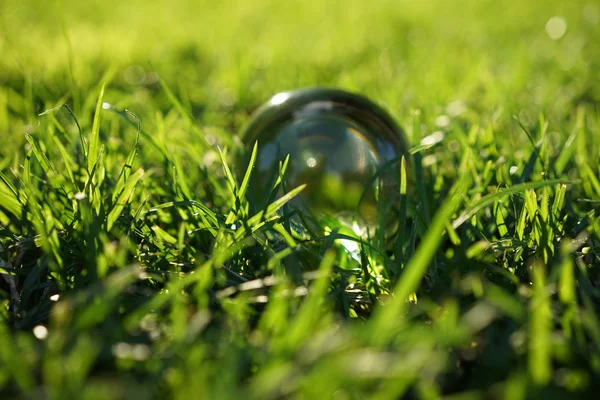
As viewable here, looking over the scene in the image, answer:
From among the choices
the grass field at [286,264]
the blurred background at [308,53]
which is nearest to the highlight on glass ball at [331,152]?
the grass field at [286,264]

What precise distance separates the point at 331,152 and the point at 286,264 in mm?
392

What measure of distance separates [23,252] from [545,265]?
1.12 m

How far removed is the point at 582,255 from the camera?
4.20 feet

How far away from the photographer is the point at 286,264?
125 centimetres

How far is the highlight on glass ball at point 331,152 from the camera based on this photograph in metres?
1.50

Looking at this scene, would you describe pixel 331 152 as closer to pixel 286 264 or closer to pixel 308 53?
pixel 286 264

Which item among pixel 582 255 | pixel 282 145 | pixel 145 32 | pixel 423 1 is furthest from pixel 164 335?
pixel 423 1

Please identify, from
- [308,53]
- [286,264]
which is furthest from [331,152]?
[308,53]

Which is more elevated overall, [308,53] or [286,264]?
[308,53]

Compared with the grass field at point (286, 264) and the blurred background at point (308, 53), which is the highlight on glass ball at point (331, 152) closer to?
the grass field at point (286, 264)

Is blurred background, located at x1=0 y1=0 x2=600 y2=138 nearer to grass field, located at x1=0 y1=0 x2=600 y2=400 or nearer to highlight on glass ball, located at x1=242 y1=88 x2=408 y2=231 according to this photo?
grass field, located at x1=0 y1=0 x2=600 y2=400

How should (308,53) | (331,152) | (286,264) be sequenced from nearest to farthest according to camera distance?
(286,264)
(331,152)
(308,53)

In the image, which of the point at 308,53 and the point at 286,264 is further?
the point at 308,53

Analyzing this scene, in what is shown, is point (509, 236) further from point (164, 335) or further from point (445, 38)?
point (445, 38)
